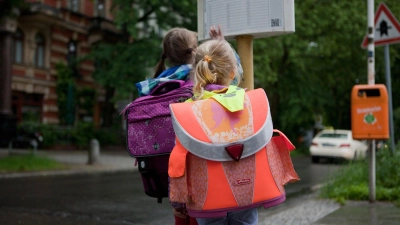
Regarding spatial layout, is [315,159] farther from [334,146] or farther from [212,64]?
[212,64]

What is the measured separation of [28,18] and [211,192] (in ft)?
78.5

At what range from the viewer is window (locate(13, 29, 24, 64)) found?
2430 cm

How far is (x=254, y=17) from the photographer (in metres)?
3.52

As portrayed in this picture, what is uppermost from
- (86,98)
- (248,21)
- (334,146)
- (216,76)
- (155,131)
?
(86,98)

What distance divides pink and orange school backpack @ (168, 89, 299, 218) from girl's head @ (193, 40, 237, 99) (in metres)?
0.20

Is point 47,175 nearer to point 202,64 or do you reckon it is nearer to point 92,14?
point 202,64

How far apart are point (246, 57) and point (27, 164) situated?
11201mm

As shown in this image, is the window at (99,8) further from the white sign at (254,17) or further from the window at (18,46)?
the white sign at (254,17)

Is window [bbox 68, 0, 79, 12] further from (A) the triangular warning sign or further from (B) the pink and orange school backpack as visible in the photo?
(B) the pink and orange school backpack

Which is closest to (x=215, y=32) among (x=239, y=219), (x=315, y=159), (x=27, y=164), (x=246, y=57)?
(x=246, y=57)

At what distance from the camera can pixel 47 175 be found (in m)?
12.9

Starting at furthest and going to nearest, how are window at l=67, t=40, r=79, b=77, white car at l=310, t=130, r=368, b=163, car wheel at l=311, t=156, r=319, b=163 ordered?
window at l=67, t=40, r=79, b=77 → car wheel at l=311, t=156, r=319, b=163 → white car at l=310, t=130, r=368, b=163

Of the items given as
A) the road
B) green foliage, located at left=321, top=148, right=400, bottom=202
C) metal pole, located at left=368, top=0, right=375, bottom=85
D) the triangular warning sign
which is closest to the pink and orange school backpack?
the road

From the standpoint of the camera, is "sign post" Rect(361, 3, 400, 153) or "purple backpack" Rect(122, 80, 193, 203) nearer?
"purple backpack" Rect(122, 80, 193, 203)
